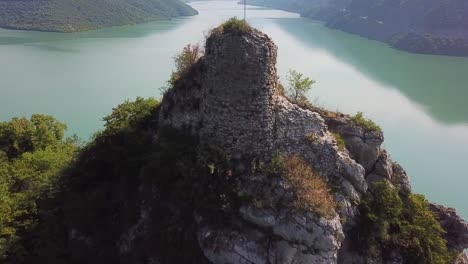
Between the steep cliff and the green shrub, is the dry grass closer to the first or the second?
the steep cliff

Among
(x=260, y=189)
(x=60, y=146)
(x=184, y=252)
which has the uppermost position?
(x=260, y=189)

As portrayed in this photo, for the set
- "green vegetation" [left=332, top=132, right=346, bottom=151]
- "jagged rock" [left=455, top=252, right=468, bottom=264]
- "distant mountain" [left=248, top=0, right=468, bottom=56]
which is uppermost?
"green vegetation" [left=332, top=132, right=346, bottom=151]

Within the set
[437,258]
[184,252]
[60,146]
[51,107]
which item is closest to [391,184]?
[437,258]

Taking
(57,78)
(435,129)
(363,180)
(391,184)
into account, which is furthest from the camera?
(57,78)

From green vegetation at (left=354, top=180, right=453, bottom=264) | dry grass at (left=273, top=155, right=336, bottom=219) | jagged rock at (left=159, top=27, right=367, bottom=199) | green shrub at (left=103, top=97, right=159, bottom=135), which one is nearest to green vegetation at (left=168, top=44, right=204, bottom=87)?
jagged rock at (left=159, top=27, right=367, bottom=199)

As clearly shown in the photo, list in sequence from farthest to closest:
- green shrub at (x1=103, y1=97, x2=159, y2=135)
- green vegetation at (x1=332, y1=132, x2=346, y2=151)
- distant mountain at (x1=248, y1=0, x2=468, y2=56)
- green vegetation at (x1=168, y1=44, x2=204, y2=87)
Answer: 1. distant mountain at (x1=248, y1=0, x2=468, y2=56)
2. green shrub at (x1=103, y1=97, x2=159, y2=135)
3. green vegetation at (x1=168, y1=44, x2=204, y2=87)
4. green vegetation at (x1=332, y1=132, x2=346, y2=151)

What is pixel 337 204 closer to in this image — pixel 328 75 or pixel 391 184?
pixel 391 184

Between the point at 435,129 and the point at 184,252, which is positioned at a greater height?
the point at 184,252
